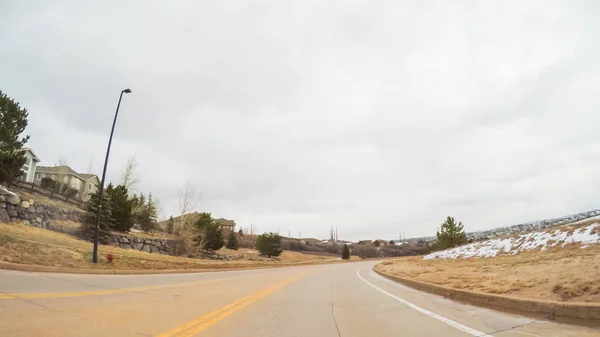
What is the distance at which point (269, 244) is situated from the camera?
71.3m

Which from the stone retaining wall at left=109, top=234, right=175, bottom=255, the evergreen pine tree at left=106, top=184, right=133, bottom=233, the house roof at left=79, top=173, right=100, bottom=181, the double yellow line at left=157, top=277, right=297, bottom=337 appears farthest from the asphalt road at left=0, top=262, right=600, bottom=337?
the house roof at left=79, top=173, right=100, bottom=181

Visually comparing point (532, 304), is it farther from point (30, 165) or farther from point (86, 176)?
point (86, 176)

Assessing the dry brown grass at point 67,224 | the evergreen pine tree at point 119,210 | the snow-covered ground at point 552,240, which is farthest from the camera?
the evergreen pine tree at point 119,210

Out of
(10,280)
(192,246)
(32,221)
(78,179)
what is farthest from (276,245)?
(10,280)

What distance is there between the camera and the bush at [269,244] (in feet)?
234

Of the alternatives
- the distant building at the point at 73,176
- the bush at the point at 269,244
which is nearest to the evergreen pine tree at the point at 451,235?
the bush at the point at 269,244

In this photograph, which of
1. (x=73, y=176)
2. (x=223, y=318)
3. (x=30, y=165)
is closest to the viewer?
(x=223, y=318)

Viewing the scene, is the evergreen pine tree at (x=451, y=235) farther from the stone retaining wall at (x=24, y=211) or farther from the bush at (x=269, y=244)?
the stone retaining wall at (x=24, y=211)

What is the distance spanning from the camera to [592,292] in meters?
6.90

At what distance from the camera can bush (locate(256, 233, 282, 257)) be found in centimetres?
7119

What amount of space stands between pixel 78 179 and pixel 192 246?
1352 inches

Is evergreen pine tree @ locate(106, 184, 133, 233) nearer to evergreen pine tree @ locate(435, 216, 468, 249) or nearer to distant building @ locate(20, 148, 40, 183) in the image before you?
distant building @ locate(20, 148, 40, 183)

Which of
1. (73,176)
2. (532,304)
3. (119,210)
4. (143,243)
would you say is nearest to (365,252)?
(73,176)

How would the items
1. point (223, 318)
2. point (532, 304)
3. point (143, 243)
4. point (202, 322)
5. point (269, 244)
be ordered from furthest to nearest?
point (269, 244)
point (143, 243)
point (532, 304)
point (223, 318)
point (202, 322)
